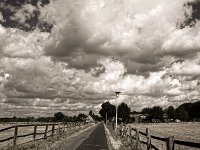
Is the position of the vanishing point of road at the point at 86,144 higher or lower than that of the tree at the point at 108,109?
lower

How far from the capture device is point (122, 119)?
572ft

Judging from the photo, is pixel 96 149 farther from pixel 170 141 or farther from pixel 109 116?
pixel 109 116

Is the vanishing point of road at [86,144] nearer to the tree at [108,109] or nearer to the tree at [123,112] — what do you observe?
the tree at [123,112]

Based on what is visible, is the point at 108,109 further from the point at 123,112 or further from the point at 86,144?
the point at 86,144

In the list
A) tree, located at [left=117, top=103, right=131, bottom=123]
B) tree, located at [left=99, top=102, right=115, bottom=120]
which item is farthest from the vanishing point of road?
tree, located at [left=99, top=102, right=115, bottom=120]

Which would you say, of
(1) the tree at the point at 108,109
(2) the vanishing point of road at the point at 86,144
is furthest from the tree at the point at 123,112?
(2) the vanishing point of road at the point at 86,144

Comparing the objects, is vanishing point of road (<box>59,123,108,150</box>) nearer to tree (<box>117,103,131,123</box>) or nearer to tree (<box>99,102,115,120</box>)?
tree (<box>117,103,131,123</box>)

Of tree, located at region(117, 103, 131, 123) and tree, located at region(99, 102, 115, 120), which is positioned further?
tree, located at region(99, 102, 115, 120)

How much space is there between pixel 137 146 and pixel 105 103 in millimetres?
164224

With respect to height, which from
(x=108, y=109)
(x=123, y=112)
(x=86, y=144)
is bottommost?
(x=86, y=144)

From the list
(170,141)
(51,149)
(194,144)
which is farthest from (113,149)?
(194,144)

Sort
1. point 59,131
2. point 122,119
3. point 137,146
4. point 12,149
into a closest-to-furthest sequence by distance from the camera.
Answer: point 12,149 < point 137,146 < point 59,131 < point 122,119

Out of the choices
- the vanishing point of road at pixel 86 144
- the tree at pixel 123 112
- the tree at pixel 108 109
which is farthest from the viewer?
the tree at pixel 108 109

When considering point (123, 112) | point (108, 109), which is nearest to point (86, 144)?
point (123, 112)
